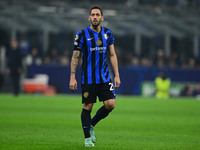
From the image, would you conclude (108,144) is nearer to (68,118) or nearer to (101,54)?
(101,54)

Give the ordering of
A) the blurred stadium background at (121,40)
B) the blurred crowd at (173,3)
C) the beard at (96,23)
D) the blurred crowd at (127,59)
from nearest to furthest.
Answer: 1. the beard at (96,23)
2. the blurred stadium background at (121,40)
3. the blurred crowd at (127,59)
4. the blurred crowd at (173,3)

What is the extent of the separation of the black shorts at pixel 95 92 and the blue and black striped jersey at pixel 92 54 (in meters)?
0.07

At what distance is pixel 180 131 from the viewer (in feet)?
39.5

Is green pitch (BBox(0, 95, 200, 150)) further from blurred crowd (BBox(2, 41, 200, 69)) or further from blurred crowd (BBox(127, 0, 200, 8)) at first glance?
blurred crowd (BBox(127, 0, 200, 8))

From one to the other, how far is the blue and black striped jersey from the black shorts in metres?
0.07

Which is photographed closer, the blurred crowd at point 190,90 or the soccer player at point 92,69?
the soccer player at point 92,69

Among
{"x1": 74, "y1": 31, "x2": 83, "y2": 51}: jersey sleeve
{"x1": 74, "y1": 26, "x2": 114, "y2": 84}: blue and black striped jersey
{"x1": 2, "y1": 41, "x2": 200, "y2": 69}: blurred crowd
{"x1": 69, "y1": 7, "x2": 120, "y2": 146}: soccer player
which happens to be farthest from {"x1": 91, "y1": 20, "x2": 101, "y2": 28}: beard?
{"x1": 2, "y1": 41, "x2": 200, "y2": 69}: blurred crowd

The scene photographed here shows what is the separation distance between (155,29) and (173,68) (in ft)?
12.5

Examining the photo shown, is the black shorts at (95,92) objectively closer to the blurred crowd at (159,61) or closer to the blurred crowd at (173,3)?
the blurred crowd at (159,61)

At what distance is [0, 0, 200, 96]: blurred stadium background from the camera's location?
32.3 meters

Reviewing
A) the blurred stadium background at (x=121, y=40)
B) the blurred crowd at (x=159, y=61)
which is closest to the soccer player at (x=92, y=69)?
the blurred stadium background at (x=121, y=40)

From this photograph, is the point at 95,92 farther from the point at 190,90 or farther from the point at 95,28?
the point at 190,90

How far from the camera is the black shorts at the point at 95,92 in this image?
8.97 meters

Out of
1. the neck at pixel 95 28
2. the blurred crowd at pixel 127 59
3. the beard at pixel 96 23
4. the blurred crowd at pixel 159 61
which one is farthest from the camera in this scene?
the blurred crowd at pixel 159 61
